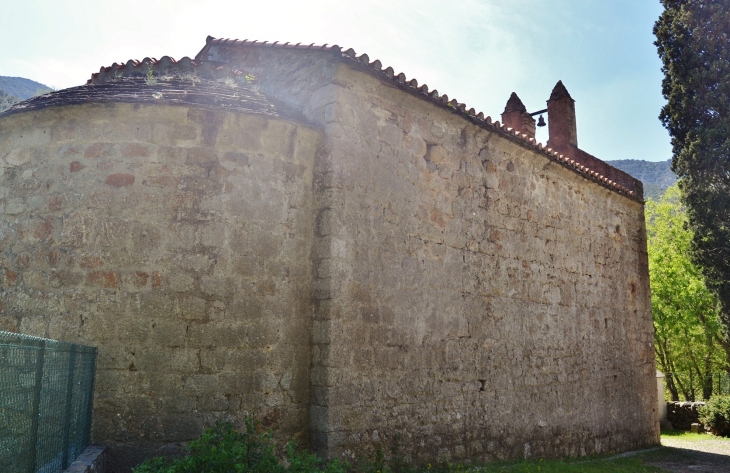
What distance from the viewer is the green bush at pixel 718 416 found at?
15.3 m

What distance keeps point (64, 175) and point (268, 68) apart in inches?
108

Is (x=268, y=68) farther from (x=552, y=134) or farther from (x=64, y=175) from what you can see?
(x=552, y=134)

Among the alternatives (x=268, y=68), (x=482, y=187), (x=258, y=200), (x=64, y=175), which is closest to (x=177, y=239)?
(x=258, y=200)

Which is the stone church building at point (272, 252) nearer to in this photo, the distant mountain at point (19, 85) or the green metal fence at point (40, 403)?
the green metal fence at point (40, 403)

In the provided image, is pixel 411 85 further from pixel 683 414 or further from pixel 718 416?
pixel 683 414

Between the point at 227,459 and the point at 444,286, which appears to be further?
the point at 444,286

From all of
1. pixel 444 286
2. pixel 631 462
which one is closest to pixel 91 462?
pixel 444 286

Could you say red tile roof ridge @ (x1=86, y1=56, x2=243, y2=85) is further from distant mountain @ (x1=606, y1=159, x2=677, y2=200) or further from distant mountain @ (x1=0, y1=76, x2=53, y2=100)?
distant mountain @ (x1=606, y1=159, x2=677, y2=200)

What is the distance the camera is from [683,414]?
17.6 m

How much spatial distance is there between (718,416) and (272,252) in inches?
571

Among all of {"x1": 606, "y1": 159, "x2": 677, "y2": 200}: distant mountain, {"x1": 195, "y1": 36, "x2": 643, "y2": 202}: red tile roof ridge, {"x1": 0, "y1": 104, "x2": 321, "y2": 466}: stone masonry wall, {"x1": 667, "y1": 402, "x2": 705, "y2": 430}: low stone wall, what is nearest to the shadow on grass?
{"x1": 195, "y1": 36, "x2": 643, "y2": 202}: red tile roof ridge

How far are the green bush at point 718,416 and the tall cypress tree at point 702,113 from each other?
8.97 ft

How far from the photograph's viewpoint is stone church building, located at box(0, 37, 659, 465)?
5465mm

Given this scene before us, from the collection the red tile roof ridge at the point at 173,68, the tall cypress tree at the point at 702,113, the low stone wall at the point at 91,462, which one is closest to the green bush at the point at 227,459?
the low stone wall at the point at 91,462
